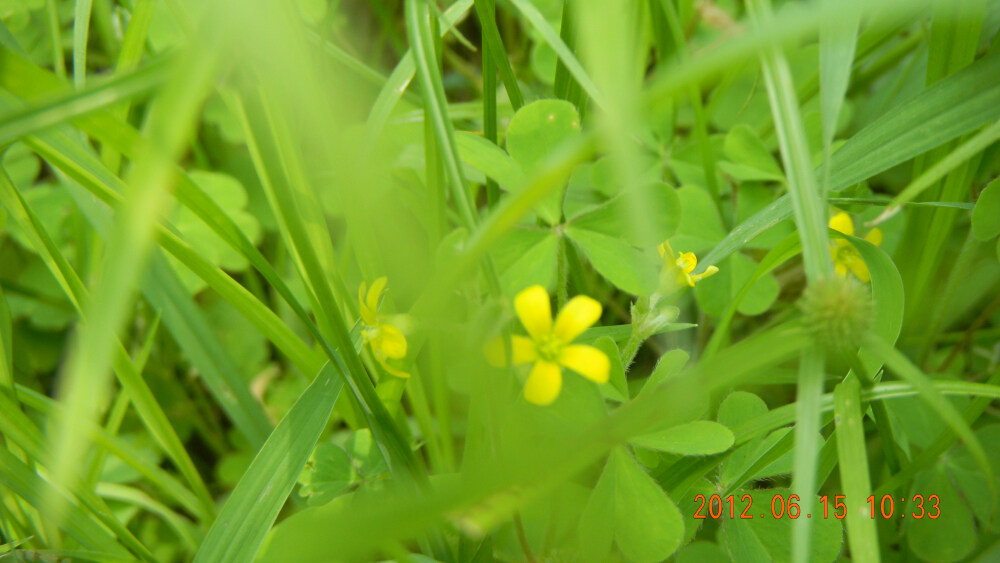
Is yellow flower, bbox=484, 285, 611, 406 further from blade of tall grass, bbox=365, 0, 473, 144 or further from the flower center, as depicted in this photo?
blade of tall grass, bbox=365, 0, 473, 144

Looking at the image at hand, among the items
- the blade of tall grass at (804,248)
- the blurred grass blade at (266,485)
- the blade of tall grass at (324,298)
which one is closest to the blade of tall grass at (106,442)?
the blurred grass blade at (266,485)

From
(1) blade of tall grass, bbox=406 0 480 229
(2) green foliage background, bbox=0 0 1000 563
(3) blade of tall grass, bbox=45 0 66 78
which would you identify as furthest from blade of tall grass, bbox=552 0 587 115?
(3) blade of tall grass, bbox=45 0 66 78

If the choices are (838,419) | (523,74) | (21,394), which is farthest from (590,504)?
(523,74)

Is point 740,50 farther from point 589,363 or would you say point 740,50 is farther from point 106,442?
point 106,442

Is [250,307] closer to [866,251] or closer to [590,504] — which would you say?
[590,504]

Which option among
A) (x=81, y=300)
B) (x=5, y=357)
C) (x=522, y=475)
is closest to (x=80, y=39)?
(x=81, y=300)

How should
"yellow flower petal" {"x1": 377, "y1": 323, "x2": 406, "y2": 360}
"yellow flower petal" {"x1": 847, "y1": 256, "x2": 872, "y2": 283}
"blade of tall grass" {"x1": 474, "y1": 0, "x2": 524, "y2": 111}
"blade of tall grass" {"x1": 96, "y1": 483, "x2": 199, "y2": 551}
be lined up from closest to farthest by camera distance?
"yellow flower petal" {"x1": 377, "y1": 323, "x2": 406, "y2": 360}, "blade of tall grass" {"x1": 474, "y1": 0, "x2": 524, "y2": 111}, "yellow flower petal" {"x1": 847, "y1": 256, "x2": 872, "y2": 283}, "blade of tall grass" {"x1": 96, "y1": 483, "x2": 199, "y2": 551}
